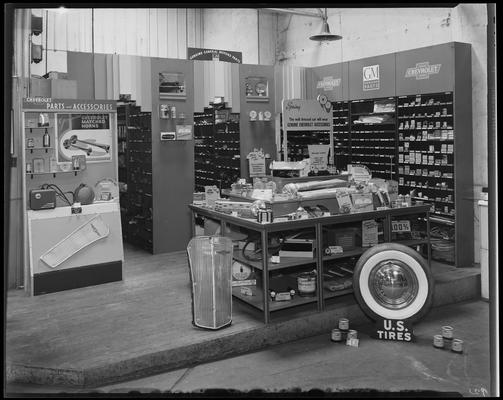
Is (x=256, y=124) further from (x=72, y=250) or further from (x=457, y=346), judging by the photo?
(x=457, y=346)

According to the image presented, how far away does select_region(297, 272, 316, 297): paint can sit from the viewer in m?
5.05

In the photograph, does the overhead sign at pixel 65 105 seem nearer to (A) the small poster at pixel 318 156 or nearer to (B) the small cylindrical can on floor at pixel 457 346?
(A) the small poster at pixel 318 156

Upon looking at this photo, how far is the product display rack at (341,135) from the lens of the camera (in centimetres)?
873

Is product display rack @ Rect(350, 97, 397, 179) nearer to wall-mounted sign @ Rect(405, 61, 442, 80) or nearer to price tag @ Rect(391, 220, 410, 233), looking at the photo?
wall-mounted sign @ Rect(405, 61, 442, 80)

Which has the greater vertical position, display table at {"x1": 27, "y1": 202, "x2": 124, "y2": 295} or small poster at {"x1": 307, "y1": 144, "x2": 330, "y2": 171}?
small poster at {"x1": 307, "y1": 144, "x2": 330, "y2": 171}

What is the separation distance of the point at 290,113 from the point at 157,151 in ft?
6.28

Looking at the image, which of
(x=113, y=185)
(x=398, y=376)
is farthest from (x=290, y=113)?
(x=398, y=376)

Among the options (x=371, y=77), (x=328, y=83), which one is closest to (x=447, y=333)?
(x=371, y=77)

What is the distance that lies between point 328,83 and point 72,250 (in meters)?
5.02

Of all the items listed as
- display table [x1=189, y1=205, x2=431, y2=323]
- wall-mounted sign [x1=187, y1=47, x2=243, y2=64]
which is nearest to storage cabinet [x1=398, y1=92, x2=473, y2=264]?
display table [x1=189, y1=205, x2=431, y2=323]

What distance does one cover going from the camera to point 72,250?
5781mm

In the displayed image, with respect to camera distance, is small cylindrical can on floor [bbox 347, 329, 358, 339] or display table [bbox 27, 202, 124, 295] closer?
small cylindrical can on floor [bbox 347, 329, 358, 339]

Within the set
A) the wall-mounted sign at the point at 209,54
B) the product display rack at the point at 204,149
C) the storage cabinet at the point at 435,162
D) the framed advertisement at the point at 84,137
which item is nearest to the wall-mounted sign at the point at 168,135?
the framed advertisement at the point at 84,137

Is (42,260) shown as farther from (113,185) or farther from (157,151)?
(157,151)
